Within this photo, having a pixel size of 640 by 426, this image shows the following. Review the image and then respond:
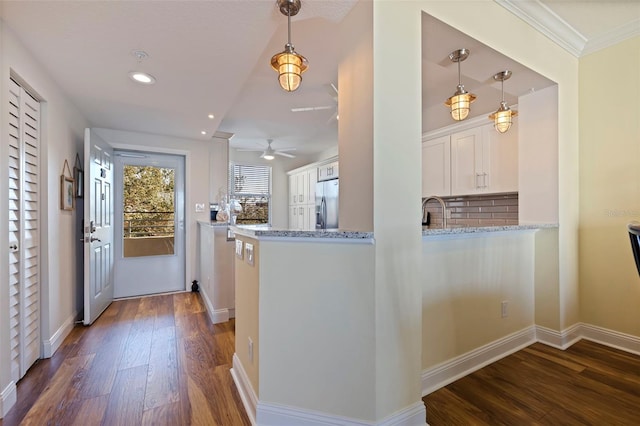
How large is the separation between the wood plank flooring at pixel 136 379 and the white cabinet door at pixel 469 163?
2.97 metres

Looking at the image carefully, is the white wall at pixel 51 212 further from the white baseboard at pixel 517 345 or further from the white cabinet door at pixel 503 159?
the white cabinet door at pixel 503 159

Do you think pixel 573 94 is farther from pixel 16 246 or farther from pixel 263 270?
pixel 16 246

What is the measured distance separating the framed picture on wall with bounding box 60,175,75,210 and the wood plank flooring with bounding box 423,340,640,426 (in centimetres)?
319

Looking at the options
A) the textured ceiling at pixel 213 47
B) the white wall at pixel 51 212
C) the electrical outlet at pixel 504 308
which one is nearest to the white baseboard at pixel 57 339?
the white wall at pixel 51 212

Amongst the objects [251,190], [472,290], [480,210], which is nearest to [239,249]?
[472,290]

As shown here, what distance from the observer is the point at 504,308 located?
2211 mm

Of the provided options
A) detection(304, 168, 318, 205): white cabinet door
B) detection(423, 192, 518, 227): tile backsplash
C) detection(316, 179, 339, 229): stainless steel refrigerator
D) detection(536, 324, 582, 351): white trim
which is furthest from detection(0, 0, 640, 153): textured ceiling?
detection(304, 168, 318, 205): white cabinet door

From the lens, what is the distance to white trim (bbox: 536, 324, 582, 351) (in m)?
2.33

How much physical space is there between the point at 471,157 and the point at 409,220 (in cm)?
240

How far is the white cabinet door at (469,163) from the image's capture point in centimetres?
322

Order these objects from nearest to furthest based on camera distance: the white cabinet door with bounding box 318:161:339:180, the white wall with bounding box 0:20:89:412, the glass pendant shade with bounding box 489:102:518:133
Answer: the white wall with bounding box 0:20:89:412, the glass pendant shade with bounding box 489:102:518:133, the white cabinet door with bounding box 318:161:339:180

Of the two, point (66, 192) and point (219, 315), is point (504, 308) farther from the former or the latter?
point (66, 192)

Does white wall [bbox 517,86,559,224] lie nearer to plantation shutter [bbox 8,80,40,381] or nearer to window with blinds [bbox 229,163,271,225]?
plantation shutter [bbox 8,80,40,381]

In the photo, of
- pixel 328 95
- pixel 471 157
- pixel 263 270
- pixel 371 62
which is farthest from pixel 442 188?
pixel 263 270
